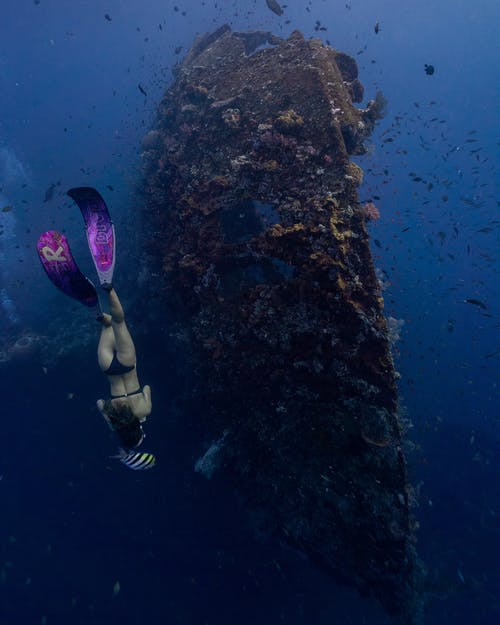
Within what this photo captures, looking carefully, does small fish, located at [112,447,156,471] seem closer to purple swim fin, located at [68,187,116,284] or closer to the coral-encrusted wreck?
the coral-encrusted wreck

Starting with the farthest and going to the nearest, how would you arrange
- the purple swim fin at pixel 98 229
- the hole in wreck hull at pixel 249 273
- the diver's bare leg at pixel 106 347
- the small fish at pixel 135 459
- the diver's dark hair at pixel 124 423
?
the hole in wreck hull at pixel 249 273
the diver's bare leg at pixel 106 347
the purple swim fin at pixel 98 229
the diver's dark hair at pixel 124 423
the small fish at pixel 135 459

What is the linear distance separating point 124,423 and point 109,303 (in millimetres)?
1861

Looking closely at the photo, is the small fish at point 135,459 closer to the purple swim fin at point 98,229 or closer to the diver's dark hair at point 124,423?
the diver's dark hair at point 124,423

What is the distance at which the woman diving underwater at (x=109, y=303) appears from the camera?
521cm

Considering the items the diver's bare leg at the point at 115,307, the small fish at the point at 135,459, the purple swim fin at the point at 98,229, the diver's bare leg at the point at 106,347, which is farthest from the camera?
the diver's bare leg at the point at 106,347

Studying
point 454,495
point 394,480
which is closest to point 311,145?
point 394,480

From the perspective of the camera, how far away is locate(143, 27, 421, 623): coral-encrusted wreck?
5.41 meters

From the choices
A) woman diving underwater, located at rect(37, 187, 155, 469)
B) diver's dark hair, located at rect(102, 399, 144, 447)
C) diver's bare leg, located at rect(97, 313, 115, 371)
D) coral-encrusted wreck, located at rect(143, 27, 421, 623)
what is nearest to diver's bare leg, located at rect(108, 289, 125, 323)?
woman diving underwater, located at rect(37, 187, 155, 469)

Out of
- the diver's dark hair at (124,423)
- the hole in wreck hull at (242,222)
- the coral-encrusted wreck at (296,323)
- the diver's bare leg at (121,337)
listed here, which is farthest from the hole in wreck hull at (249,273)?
the diver's dark hair at (124,423)

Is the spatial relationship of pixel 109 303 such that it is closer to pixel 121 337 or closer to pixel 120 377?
pixel 121 337

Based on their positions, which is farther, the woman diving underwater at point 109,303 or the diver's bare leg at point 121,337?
the diver's bare leg at point 121,337

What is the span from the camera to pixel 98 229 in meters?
5.71

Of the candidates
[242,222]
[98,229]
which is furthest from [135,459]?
[242,222]

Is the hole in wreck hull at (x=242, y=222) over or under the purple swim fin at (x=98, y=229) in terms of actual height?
under
